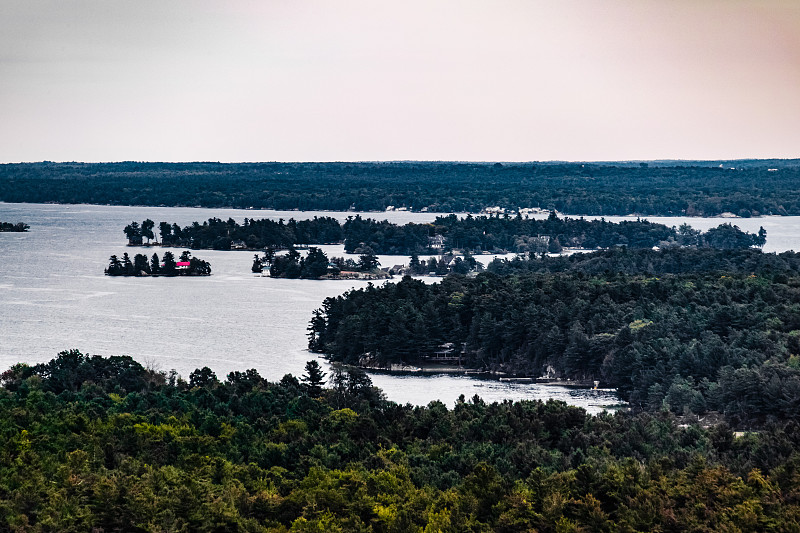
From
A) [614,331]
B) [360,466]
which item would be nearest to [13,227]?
[614,331]

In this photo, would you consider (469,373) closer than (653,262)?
Yes

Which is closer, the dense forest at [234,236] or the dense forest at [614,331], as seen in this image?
the dense forest at [614,331]

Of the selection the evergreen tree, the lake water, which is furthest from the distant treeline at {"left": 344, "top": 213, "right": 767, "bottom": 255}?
the evergreen tree

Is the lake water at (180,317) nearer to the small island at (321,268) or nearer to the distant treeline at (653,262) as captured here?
the small island at (321,268)

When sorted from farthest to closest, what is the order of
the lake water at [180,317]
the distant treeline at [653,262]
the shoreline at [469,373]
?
the distant treeline at [653,262] < the lake water at [180,317] < the shoreline at [469,373]

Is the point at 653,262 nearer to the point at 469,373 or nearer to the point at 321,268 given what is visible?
the point at 321,268

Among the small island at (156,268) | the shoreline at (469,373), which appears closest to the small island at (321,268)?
the small island at (156,268)

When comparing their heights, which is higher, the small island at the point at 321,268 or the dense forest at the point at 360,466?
the dense forest at the point at 360,466

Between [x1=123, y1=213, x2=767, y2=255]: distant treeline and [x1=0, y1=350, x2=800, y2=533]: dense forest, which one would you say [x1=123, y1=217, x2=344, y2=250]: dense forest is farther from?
[x1=0, y1=350, x2=800, y2=533]: dense forest
